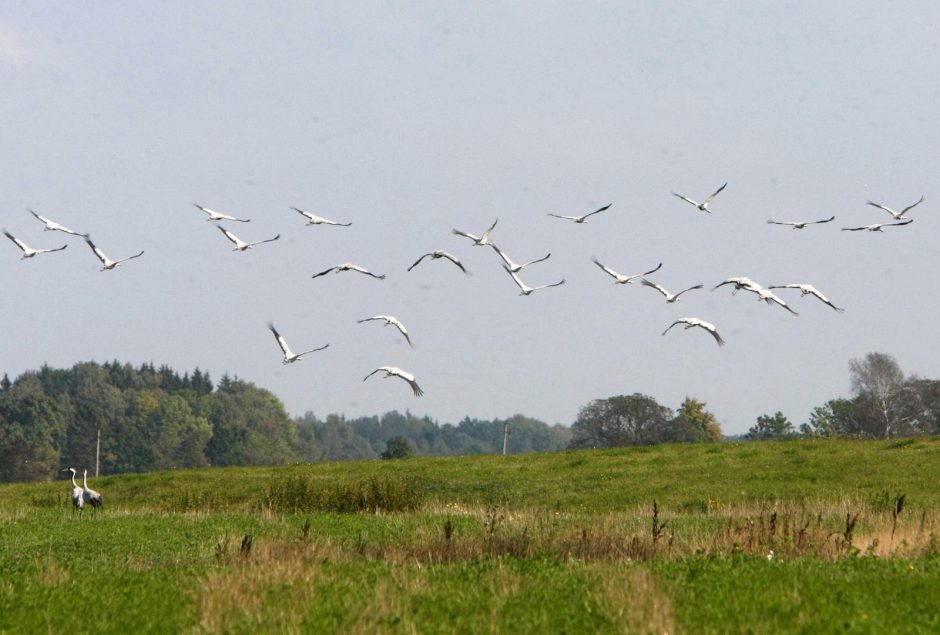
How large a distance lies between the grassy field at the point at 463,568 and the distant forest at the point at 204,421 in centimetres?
8012

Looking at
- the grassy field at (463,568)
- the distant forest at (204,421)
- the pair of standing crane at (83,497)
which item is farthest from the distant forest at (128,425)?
the grassy field at (463,568)

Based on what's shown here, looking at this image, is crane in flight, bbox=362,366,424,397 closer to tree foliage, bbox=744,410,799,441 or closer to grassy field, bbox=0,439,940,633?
grassy field, bbox=0,439,940,633

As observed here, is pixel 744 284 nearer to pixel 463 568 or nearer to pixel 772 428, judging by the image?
pixel 463 568

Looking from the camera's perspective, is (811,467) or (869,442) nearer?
(811,467)

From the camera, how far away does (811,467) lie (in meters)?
47.3

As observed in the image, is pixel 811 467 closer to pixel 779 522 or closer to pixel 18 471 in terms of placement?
pixel 779 522

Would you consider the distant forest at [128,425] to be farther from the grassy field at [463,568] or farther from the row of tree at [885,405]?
the grassy field at [463,568]

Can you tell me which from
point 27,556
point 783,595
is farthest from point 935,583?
point 27,556

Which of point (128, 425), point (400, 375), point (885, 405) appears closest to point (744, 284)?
point (400, 375)

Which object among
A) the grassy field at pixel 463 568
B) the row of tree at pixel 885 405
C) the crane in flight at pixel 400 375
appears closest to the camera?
the grassy field at pixel 463 568

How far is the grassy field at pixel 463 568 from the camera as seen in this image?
1534cm

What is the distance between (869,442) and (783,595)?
41.5m

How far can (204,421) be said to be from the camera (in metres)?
163

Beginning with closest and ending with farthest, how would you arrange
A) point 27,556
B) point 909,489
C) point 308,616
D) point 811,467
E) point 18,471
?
1. point 308,616
2. point 27,556
3. point 909,489
4. point 811,467
5. point 18,471
